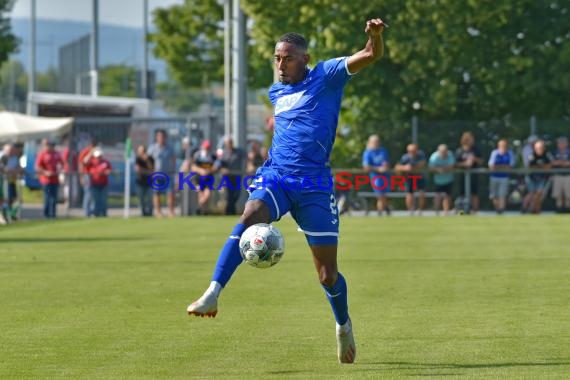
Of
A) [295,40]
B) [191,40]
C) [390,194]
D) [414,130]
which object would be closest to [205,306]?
[295,40]

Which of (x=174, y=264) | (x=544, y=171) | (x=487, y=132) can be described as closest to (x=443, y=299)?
(x=174, y=264)

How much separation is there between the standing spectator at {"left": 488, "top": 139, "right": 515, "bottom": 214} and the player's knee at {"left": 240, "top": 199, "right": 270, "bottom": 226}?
23.3m

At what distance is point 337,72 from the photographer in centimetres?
905

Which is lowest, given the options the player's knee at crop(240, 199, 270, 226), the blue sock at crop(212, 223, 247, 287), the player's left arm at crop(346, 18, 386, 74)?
the blue sock at crop(212, 223, 247, 287)

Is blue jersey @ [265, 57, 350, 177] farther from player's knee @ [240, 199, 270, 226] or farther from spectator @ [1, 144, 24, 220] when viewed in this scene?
spectator @ [1, 144, 24, 220]

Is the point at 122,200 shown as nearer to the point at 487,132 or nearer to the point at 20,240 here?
the point at 487,132

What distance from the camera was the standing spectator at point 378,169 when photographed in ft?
105

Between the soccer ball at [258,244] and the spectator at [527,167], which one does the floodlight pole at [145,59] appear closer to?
the spectator at [527,167]

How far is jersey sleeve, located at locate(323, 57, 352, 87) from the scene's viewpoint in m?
9.02

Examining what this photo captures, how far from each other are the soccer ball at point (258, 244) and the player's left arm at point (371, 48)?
3.91ft

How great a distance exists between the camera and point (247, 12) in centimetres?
3950

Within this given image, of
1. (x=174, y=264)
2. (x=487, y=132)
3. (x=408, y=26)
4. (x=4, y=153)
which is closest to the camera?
(x=174, y=264)

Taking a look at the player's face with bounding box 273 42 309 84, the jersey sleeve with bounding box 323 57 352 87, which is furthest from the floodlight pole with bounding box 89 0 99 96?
the jersey sleeve with bounding box 323 57 352 87

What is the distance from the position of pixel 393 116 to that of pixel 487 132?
416cm
